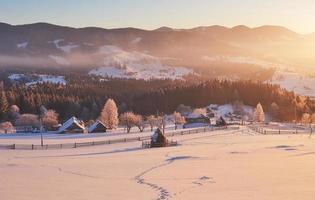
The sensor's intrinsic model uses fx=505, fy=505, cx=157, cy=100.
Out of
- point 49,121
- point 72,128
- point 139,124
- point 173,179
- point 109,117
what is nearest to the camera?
point 173,179

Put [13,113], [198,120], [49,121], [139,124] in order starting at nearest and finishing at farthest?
1. [139,124]
2. [198,120]
3. [49,121]
4. [13,113]

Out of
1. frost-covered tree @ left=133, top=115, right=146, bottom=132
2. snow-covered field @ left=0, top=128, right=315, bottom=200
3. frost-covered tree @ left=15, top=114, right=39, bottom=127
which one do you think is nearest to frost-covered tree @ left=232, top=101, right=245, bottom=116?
frost-covered tree @ left=133, top=115, right=146, bottom=132

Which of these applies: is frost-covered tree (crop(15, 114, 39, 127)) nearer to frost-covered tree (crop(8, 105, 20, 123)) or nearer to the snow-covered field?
frost-covered tree (crop(8, 105, 20, 123))

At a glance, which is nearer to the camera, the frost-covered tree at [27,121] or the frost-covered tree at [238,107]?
the frost-covered tree at [27,121]

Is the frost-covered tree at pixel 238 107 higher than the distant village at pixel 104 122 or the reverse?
higher

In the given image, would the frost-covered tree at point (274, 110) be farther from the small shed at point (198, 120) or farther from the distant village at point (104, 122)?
the small shed at point (198, 120)

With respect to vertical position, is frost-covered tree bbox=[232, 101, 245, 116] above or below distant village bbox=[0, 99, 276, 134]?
above

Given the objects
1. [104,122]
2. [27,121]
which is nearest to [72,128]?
[104,122]

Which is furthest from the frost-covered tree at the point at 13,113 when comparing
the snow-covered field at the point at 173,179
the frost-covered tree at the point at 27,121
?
the snow-covered field at the point at 173,179

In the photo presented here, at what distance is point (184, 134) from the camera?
297ft

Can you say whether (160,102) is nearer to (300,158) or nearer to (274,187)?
(300,158)

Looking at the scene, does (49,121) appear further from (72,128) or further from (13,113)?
(72,128)

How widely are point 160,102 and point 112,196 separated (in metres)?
174

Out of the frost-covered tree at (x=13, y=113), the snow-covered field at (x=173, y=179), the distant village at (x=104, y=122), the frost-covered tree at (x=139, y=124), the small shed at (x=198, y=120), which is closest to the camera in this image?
the snow-covered field at (x=173, y=179)
